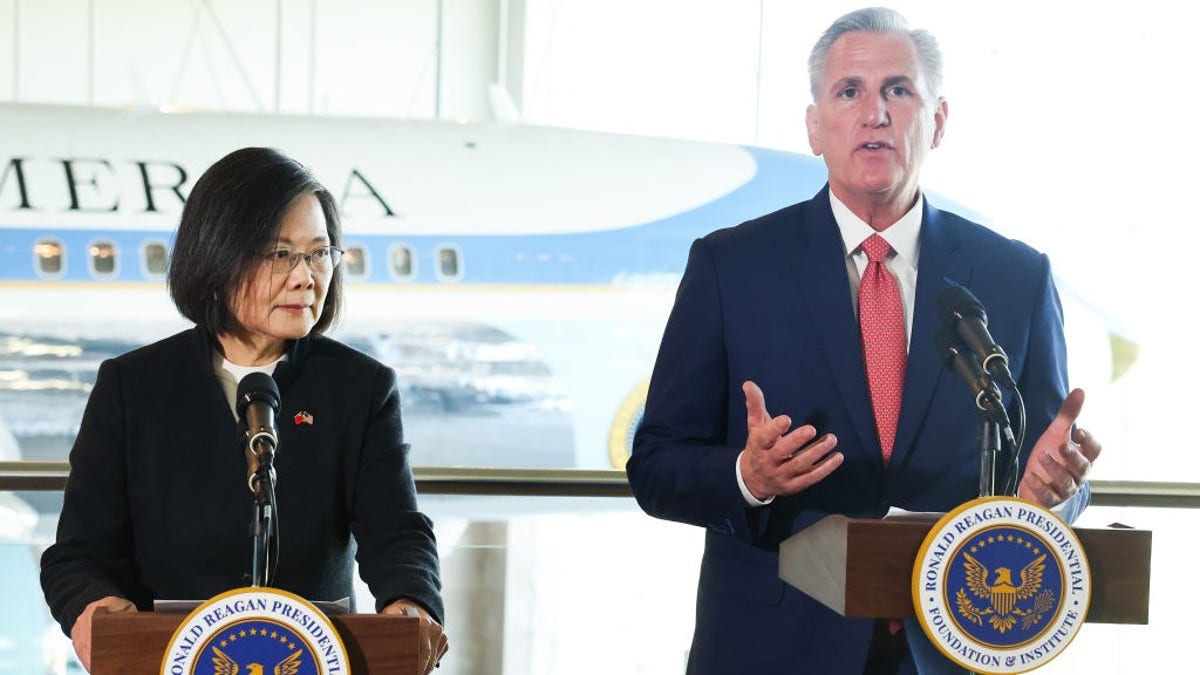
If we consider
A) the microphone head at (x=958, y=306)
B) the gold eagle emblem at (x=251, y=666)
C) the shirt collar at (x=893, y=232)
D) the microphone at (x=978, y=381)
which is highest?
the shirt collar at (x=893, y=232)

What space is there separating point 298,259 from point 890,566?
31.1 inches

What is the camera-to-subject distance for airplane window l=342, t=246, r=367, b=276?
22.9 ft

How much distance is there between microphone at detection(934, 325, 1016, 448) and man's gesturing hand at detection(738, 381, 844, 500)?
153 millimetres

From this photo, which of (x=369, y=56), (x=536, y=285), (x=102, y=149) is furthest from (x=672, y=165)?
(x=369, y=56)

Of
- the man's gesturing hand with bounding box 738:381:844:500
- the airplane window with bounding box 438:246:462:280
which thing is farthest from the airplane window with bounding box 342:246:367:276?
the man's gesturing hand with bounding box 738:381:844:500

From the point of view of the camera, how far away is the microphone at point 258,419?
4.82 ft

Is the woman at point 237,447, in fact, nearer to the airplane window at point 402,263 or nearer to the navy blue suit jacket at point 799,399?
the navy blue suit jacket at point 799,399

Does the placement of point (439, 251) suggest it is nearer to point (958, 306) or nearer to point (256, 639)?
point (958, 306)

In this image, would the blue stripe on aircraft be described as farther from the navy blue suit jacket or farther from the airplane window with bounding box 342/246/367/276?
the navy blue suit jacket

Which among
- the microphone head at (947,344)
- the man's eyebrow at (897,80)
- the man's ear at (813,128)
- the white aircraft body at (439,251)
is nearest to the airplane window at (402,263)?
the white aircraft body at (439,251)

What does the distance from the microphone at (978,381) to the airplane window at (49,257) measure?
5.74 metres

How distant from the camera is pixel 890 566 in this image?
4.70 ft

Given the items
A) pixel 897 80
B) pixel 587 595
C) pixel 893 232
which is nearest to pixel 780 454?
pixel 893 232

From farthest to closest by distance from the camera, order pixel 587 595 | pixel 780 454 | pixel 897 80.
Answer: pixel 587 595 → pixel 897 80 → pixel 780 454
